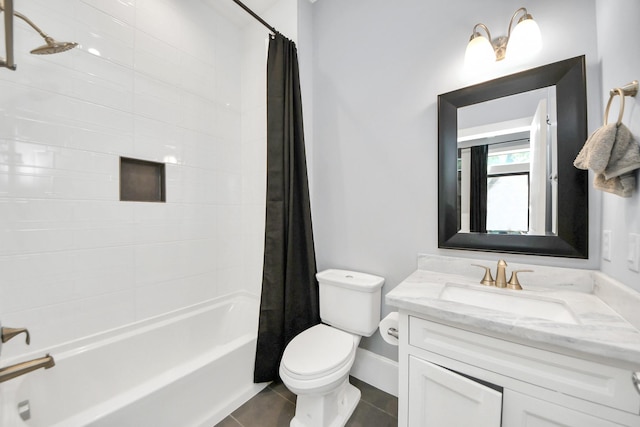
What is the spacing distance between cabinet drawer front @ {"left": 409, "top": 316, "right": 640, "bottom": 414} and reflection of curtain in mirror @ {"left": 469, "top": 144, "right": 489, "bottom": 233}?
2.15ft

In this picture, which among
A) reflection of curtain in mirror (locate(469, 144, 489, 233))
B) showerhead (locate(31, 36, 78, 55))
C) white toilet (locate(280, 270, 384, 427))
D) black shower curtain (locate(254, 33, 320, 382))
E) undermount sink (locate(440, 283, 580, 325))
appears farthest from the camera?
black shower curtain (locate(254, 33, 320, 382))

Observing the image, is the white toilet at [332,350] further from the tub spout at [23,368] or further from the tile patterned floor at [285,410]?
the tub spout at [23,368]

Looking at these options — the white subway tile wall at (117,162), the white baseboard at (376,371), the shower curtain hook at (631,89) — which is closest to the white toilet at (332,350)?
the white baseboard at (376,371)

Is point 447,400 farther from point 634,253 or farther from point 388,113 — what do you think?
point 388,113

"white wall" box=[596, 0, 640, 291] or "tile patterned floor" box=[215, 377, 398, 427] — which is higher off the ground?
"white wall" box=[596, 0, 640, 291]

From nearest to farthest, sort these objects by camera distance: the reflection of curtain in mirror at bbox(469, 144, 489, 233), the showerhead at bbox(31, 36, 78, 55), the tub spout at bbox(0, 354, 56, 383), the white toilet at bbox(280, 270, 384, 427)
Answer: the tub spout at bbox(0, 354, 56, 383) → the showerhead at bbox(31, 36, 78, 55) → the white toilet at bbox(280, 270, 384, 427) → the reflection of curtain in mirror at bbox(469, 144, 489, 233)

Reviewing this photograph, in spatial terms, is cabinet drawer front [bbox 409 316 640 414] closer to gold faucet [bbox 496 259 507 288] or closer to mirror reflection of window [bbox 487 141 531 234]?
gold faucet [bbox 496 259 507 288]

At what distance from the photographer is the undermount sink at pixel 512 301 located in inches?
36.3

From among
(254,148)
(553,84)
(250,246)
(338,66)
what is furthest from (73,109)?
(553,84)

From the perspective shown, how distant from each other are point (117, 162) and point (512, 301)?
2273 mm

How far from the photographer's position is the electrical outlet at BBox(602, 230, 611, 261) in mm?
930

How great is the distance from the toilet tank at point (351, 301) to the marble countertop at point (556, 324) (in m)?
0.43

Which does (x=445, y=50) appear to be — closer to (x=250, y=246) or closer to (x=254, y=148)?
(x=254, y=148)

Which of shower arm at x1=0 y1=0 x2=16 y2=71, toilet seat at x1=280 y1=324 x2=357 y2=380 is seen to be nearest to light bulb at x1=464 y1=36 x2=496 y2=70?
toilet seat at x1=280 y1=324 x2=357 y2=380
